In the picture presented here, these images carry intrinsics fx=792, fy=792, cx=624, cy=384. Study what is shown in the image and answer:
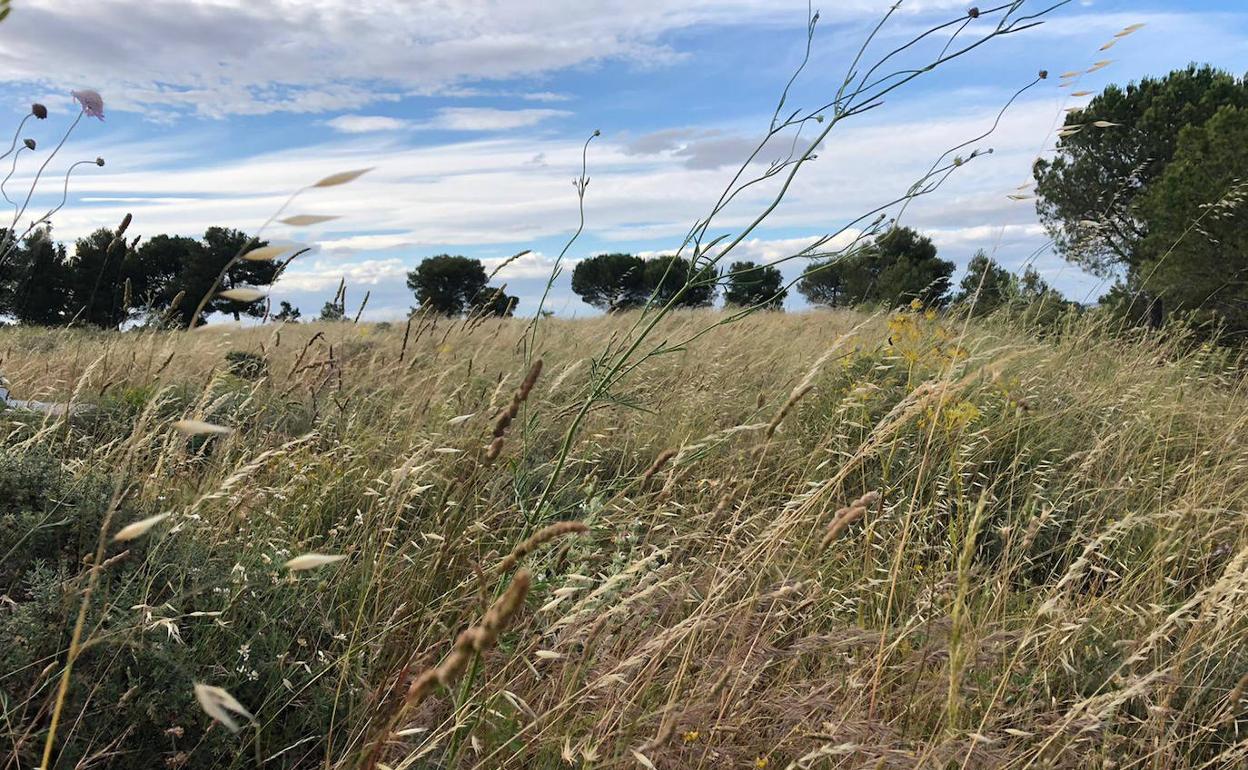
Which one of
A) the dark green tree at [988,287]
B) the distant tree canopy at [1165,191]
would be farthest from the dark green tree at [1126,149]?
the dark green tree at [988,287]

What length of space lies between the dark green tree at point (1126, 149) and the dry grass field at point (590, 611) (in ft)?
46.3

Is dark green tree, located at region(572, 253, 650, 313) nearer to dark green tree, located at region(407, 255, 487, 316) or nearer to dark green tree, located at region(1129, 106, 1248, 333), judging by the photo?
dark green tree, located at region(407, 255, 487, 316)

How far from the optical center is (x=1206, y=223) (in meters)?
10.7

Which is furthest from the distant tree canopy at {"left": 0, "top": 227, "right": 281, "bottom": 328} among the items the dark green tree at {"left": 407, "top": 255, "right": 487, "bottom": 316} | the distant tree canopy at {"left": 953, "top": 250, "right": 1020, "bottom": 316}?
the distant tree canopy at {"left": 953, "top": 250, "right": 1020, "bottom": 316}

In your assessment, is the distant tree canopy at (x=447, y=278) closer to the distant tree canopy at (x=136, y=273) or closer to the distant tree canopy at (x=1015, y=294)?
the distant tree canopy at (x=136, y=273)

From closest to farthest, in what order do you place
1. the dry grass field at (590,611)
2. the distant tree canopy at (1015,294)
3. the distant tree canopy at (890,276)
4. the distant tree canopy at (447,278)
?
1. the dry grass field at (590,611)
2. the distant tree canopy at (1015,294)
3. the distant tree canopy at (890,276)
4. the distant tree canopy at (447,278)

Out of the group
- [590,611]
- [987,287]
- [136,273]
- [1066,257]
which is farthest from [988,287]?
[136,273]

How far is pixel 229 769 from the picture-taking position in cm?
172

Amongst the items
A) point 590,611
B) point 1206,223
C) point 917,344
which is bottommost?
point 590,611

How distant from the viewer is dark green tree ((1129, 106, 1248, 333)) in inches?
A: 391

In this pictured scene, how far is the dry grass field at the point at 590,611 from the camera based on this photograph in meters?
1.63

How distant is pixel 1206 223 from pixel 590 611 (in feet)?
40.3

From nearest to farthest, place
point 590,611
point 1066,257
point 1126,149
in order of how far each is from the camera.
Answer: point 590,611, point 1066,257, point 1126,149

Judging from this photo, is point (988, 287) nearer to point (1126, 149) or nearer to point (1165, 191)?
point (1165, 191)
